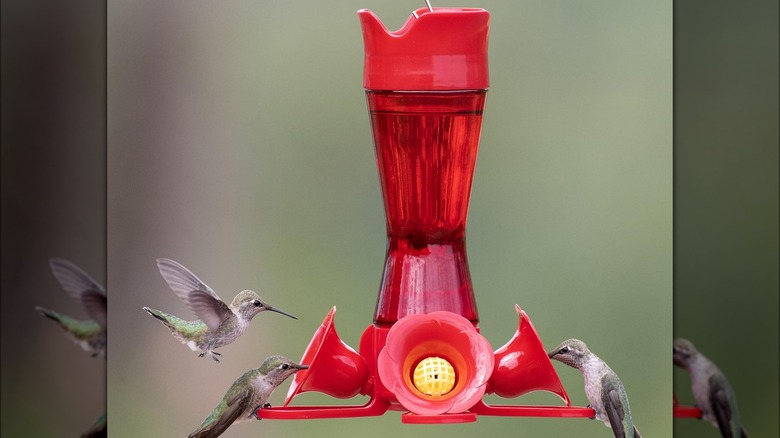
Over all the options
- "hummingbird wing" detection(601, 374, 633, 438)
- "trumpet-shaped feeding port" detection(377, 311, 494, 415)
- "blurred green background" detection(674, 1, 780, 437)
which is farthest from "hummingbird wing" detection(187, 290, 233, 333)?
"blurred green background" detection(674, 1, 780, 437)

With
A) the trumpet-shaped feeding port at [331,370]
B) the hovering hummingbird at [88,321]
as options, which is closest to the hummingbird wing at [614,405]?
the trumpet-shaped feeding port at [331,370]

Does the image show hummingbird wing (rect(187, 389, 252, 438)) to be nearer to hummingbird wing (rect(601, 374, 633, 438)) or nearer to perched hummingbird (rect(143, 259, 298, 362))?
perched hummingbird (rect(143, 259, 298, 362))

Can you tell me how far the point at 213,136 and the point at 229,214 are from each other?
198mm

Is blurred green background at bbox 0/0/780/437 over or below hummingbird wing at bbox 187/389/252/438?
over

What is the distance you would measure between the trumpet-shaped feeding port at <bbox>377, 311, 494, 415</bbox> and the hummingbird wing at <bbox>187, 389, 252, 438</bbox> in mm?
423

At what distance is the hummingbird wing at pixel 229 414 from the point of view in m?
1.73

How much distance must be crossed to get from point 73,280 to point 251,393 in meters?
0.95

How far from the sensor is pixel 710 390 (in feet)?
7.88

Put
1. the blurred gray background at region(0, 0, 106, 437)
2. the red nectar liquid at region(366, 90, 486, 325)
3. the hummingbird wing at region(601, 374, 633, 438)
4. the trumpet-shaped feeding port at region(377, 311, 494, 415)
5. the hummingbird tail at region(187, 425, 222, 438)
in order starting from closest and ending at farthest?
the trumpet-shaped feeding port at region(377, 311, 494, 415) → the red nectar liquid at region(366, 90, 486, 325) → the hummingbird wing at region(601, 374, 633, 438) → the hummingbird tail at region(187, 425, 222, 438) → the blurred gray background at region(0, 0, 106, 437)

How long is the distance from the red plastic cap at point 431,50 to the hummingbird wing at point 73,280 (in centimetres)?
132

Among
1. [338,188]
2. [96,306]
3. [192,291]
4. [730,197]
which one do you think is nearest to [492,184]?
[338,188]

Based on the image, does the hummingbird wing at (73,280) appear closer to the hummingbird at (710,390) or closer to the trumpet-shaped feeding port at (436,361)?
the trumpet-shaped feeding port at (436,361)

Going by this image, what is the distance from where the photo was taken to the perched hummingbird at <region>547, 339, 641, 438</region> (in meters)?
1.68

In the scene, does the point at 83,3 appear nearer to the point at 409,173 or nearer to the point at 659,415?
the point at 409,173
